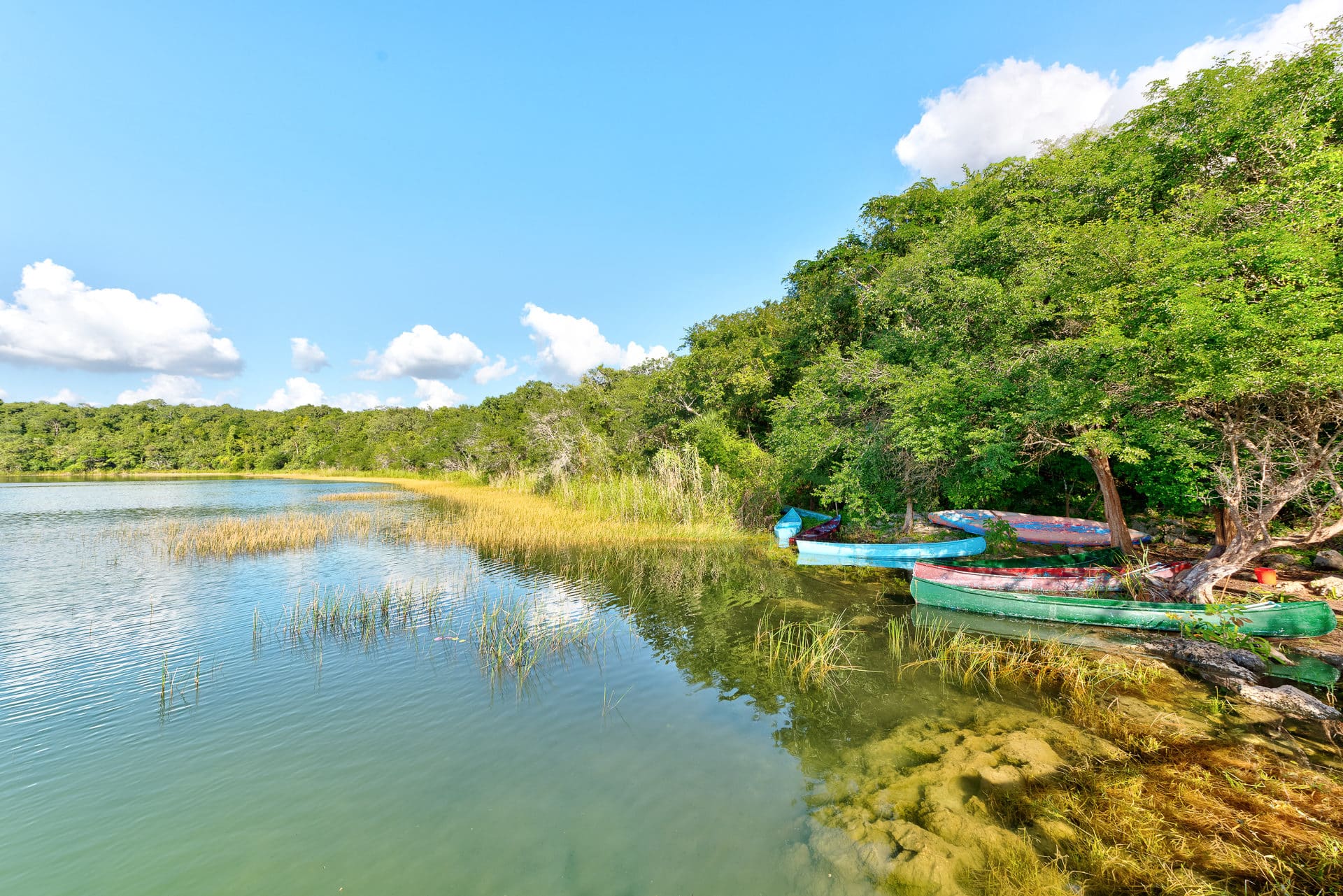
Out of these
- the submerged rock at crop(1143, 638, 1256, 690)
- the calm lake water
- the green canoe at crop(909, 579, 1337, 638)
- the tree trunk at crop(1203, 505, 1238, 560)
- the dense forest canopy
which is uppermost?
the dense forest canopy

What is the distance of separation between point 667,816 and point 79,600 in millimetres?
15019

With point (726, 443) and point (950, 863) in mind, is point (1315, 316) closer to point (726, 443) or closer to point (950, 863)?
point (950, 863)

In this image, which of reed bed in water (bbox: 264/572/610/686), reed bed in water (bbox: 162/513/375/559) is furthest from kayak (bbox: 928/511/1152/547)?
reed bed in water (bbox: 162/513/375/559)

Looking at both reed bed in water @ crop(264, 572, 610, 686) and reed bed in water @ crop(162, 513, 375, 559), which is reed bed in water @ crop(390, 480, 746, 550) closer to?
reed bed in water @ crop(162, 513, 375, 559)

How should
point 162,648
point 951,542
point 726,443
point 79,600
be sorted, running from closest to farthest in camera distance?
1. point 162,648
2. point 79,600
3. point 951,542
4. point 726,443

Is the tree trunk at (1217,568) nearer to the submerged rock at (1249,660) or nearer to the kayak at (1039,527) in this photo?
the submerged rock at (1249,660)

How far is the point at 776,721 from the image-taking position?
23.2ft

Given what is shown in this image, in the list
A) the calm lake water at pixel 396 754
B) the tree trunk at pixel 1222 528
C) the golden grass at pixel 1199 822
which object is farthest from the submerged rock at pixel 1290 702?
the tree trunk at pixel 1222 528

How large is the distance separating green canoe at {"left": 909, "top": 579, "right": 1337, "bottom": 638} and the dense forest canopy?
4.47 feet

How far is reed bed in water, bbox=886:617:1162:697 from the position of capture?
7723 mm

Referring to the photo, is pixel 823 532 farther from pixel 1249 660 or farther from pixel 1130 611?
pixel 1249 660

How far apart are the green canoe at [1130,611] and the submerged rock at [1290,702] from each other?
62.9 inches

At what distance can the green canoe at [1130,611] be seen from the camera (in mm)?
8836

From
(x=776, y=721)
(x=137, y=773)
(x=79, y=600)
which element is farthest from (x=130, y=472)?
(x=776, y=721)
